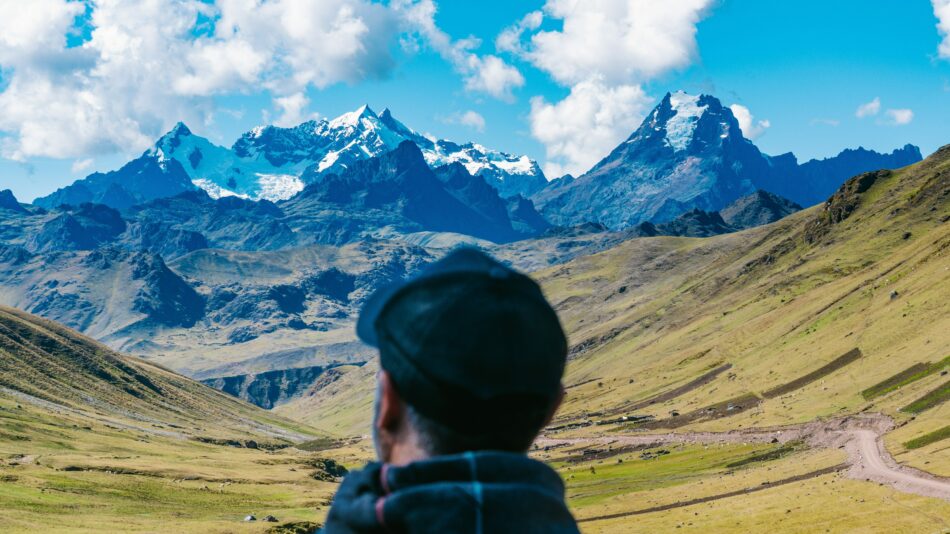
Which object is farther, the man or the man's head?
the man's head

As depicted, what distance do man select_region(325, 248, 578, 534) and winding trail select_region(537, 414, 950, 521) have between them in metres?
102

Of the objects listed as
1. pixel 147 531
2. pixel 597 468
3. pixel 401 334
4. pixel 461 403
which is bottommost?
pixel 597 468

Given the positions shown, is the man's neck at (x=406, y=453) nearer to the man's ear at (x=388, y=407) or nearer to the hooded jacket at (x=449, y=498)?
the man's ear at (x=388, y=407)

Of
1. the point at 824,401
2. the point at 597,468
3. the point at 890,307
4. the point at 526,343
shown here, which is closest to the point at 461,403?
the point at 526,343

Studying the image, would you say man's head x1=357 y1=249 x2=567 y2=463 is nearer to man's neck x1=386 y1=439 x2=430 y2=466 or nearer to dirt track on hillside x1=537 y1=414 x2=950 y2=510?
man's neck x1=386 y1=439 x2=430 y2=466

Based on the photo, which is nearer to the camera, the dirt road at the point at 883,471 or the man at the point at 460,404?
the man at the point at 460,404

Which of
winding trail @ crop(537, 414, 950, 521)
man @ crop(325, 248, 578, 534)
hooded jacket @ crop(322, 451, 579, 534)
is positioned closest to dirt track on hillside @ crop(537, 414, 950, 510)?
winding trail @ crop(537, 414, 950, 521)

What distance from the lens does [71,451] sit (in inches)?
6880

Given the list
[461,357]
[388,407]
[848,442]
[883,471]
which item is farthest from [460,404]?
[848,442]

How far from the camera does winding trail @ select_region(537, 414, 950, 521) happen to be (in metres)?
102

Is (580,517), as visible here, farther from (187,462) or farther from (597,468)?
(187,462)

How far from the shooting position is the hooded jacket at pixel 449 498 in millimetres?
4352

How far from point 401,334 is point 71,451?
191644 millimetres

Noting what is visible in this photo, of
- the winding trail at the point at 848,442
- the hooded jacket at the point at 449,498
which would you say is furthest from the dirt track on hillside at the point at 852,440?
the hooded jacket at the point at 449,498
